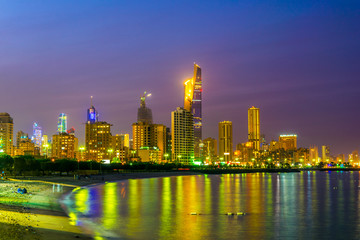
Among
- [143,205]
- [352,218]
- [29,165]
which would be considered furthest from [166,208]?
[29,165]

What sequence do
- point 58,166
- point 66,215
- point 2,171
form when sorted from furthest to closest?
point 58,166 → point 2,171 → point 66,215

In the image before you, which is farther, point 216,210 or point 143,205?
point 143,205

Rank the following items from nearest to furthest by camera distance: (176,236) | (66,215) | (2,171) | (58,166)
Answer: (176,236) < (66,215) < (2,171) < (58,166)

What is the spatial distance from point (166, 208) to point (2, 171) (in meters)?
77.8

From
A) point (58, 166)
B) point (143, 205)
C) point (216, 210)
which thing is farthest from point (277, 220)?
point (58, 166)

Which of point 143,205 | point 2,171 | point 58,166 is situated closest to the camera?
Result: point 143,205

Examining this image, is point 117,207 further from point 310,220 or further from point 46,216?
point 310,220

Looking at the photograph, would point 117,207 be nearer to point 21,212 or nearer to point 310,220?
point 21,212

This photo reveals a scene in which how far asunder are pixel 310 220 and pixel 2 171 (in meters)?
94.9

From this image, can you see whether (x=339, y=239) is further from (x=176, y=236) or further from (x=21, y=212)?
(x=21, y=212)

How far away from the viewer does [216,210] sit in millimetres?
51500

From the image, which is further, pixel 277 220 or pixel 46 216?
pixel 277 220

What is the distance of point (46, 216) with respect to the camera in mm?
37875

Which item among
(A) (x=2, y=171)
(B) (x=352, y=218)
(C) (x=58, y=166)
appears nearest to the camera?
(B) (x=352, y=218)
